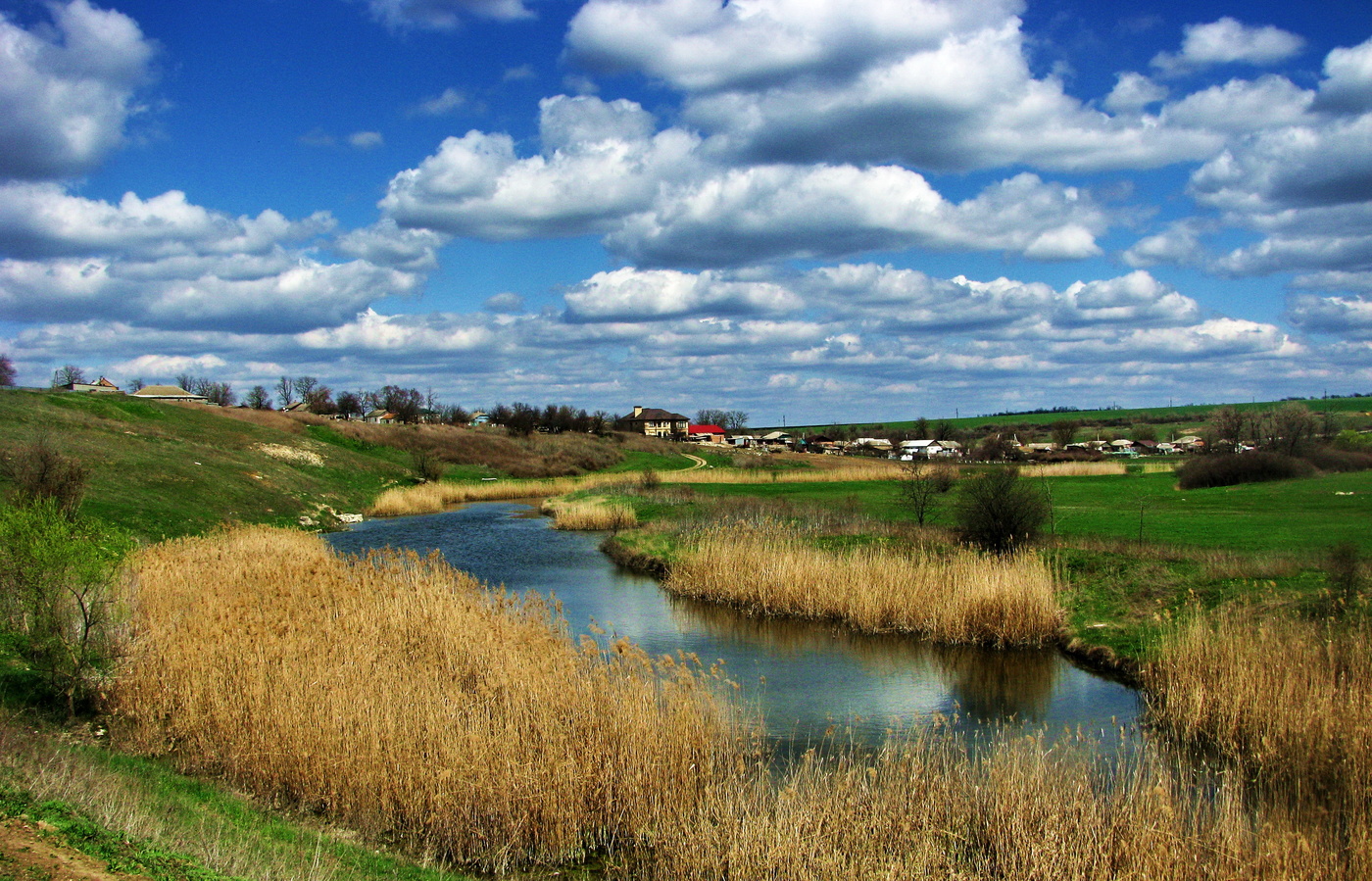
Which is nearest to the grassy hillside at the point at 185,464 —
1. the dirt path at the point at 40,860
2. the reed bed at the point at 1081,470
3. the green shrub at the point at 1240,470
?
the dirt path at the point at 40,860

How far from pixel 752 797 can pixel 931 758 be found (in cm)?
181

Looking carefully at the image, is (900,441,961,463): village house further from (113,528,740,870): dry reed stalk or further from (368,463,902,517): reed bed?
(113,528,740,870): dry reed stalk

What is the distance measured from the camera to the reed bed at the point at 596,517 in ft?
127

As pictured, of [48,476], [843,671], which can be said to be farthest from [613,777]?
[48,476]

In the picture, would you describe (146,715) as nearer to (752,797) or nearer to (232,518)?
(752,797)

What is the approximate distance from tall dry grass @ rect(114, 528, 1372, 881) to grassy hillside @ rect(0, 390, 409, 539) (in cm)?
1870

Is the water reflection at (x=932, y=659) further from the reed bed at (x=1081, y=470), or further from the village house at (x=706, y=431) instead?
the village house at (x=706, y=431)

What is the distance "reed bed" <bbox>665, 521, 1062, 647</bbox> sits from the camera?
18.0m

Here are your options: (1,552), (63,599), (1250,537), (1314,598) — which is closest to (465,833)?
(63,599)

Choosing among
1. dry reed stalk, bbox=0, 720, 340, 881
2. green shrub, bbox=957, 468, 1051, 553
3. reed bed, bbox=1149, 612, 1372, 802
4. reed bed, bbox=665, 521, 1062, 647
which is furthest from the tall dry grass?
green shrub, bbox=957, 468, 1051, 553

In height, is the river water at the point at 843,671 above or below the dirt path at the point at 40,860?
below

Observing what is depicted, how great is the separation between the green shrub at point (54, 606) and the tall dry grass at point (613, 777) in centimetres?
56

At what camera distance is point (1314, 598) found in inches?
591

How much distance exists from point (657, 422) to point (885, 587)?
142688mm
